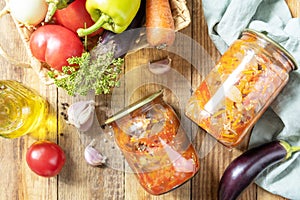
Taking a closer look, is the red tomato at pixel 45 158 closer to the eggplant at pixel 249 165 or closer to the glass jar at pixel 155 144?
the glass jar at pixel 155 144

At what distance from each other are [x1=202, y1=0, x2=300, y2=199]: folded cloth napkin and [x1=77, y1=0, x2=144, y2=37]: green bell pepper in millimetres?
190

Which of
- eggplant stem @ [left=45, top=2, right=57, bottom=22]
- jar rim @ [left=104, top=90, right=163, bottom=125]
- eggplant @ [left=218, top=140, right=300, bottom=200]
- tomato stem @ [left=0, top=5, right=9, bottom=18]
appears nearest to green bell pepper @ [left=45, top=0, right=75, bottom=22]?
eggplant stem @ [left=45, top=2, right=57, bottom=22]

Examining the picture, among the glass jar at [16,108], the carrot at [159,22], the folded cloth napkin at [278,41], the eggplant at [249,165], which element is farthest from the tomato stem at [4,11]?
the eggplant at [249,165]

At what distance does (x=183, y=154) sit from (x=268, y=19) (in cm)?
32

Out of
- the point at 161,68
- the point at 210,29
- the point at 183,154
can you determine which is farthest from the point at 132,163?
the point at 210,29

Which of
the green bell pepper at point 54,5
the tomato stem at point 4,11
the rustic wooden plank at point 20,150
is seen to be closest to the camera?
the green bell pepper at point 54,5

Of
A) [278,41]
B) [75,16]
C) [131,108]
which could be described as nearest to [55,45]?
[75,16]

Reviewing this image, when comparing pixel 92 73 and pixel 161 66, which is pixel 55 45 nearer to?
pixel 92 73

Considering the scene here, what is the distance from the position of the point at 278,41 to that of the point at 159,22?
25 centimetres

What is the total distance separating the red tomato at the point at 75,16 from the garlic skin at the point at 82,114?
0.18m

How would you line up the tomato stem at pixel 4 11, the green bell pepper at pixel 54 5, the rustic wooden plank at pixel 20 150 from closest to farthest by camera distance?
1. the green bell pepper at pixel 54 5
2. the tomato stem at pixel 4 11
3. the rustic wooden plank at pixel 20 150

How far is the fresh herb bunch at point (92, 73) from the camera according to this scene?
1124 millimetres

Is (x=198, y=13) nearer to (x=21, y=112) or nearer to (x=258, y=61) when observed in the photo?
(x=258, y=61)

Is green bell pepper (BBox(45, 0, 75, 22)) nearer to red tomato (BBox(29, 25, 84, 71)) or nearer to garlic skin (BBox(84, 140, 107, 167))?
red tomato (BBox(29, 25, 84, 71))
